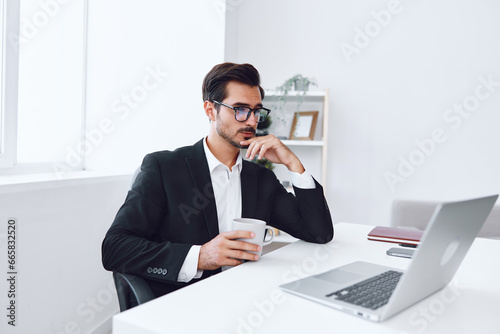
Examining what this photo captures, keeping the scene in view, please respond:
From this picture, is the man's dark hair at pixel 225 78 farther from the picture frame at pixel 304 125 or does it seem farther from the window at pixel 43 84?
the picture frame at pixel 304 125

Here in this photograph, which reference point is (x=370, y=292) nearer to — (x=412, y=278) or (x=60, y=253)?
(x=412, y=278)

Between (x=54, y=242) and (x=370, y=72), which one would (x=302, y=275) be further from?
(x=370, y=72)

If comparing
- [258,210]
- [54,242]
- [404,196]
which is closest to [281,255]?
[258,210]

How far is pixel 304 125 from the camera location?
3139 mm

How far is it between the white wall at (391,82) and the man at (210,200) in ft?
4.64

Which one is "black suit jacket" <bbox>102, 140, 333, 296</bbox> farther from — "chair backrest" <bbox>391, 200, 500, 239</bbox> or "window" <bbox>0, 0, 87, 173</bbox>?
"chair backrest" <bbox>391, 200, 500, 239</bbox>

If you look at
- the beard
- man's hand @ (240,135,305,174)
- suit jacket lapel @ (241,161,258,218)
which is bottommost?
suit jacket lapel @ (241,161,258,218)

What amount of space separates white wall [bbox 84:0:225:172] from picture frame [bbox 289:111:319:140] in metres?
0.82

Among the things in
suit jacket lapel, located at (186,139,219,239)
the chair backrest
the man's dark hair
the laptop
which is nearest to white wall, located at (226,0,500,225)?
the chair backrest

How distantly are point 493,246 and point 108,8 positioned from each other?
8.33ft

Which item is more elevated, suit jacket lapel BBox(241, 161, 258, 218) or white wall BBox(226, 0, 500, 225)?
white wall BBox(226, 0, 500, 225)

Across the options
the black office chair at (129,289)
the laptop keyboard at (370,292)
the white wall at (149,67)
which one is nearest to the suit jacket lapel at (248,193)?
the black office chair at (129,289)

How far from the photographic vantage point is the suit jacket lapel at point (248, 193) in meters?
1.51

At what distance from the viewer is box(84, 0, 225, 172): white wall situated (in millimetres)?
2621
